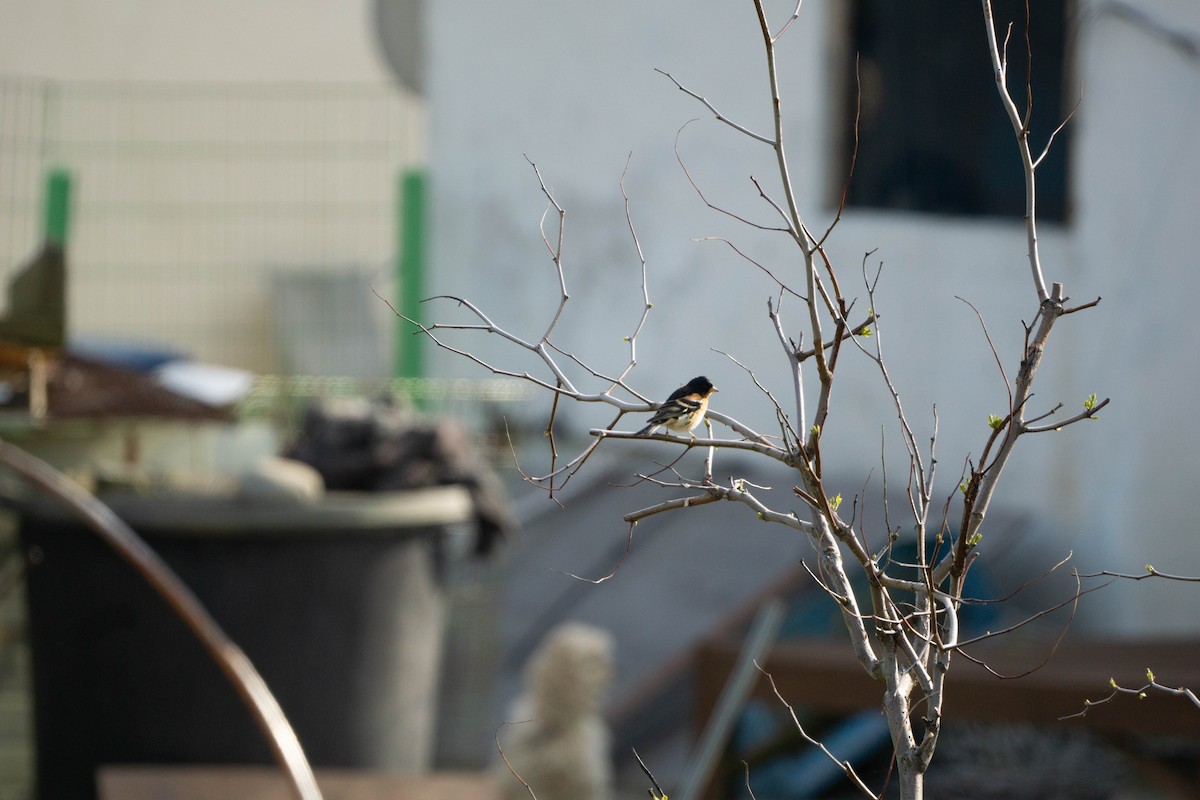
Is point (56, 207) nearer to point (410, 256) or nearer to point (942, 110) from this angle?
point (410, 256)

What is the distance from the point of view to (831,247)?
529cm

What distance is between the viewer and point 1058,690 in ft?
9.43

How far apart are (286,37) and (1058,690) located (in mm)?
7627

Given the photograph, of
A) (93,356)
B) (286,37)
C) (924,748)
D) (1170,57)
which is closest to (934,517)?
(1170,57)

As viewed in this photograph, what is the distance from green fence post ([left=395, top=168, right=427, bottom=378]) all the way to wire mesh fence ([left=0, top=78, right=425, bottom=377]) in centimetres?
7

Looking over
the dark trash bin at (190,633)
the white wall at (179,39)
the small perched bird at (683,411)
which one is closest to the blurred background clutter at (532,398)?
the dark trash bin at (190,633)

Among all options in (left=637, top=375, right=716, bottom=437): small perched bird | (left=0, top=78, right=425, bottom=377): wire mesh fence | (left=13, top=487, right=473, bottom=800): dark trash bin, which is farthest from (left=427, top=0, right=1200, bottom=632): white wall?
(left=637, top=375, right=716, bottom=437): small perched bird

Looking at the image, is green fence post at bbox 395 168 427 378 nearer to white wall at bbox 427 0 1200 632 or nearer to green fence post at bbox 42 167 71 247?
white wall at bbox 427 0 1200 632

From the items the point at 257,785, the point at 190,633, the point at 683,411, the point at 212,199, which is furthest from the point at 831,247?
the point at 683,411

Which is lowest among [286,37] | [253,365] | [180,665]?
[180,665]

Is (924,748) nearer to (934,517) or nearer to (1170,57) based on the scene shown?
(1170,57)

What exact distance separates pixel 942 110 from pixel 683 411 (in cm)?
440

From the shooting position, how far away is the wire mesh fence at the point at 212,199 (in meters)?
5.47

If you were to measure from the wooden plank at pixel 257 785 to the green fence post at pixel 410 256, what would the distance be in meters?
2.86
